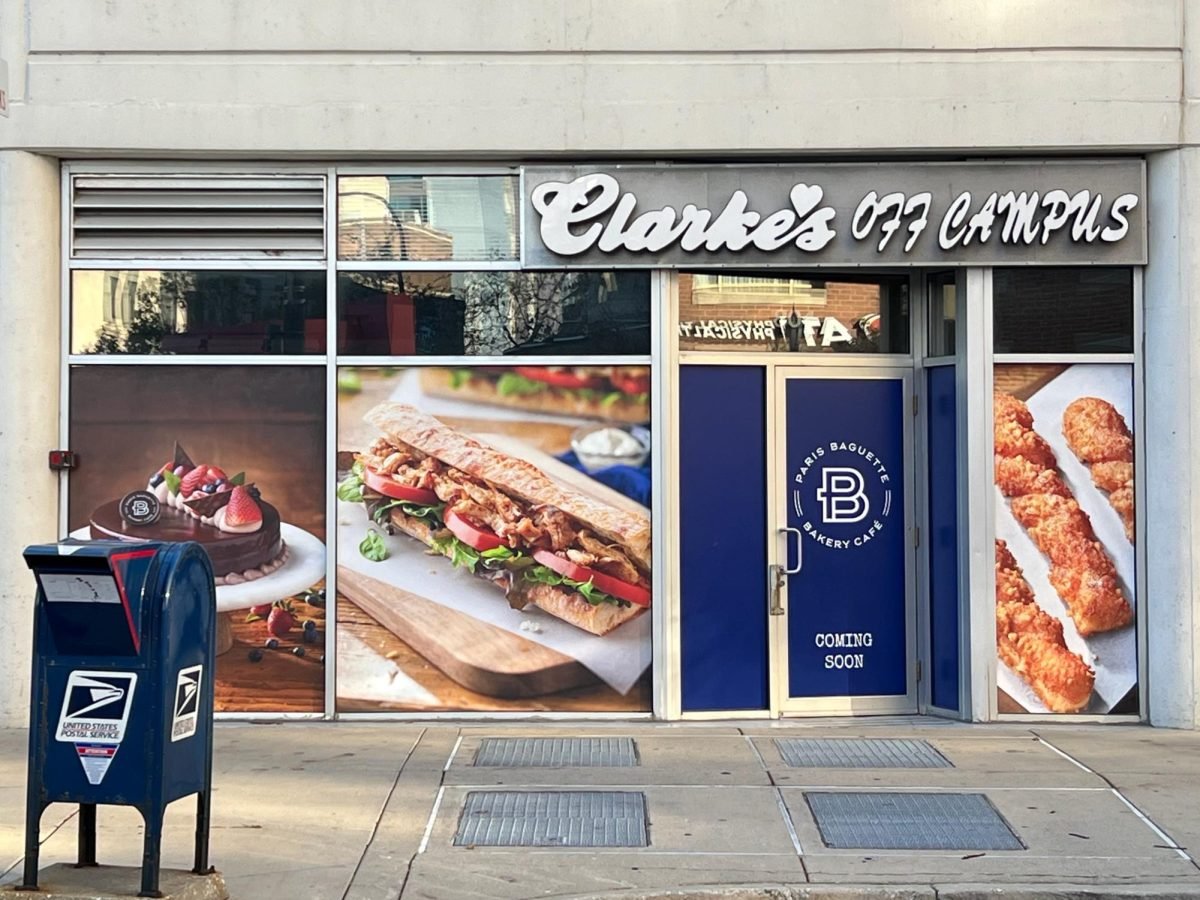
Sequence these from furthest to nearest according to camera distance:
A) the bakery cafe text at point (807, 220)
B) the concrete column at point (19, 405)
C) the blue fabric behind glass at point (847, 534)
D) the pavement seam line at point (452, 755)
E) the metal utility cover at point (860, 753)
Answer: the blue fabric behind glass at point (847, 534)
the bakery cafe text at point (807, 220)
the concrete column at point (19, 405)
the metal utility cover at point (860, 753)
the pavement seam line at point (452, 755)

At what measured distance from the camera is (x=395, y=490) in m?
9.38

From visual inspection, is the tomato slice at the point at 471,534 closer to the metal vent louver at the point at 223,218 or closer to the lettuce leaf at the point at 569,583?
the lettuce leaf at the point at 569,583

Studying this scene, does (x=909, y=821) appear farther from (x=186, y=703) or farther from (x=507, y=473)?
(x=507, y=473)

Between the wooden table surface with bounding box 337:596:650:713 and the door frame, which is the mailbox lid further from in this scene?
the door frame

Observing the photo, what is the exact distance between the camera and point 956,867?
20.1 ft

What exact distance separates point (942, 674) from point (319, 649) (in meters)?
4.10

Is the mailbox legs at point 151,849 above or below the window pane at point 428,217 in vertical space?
below

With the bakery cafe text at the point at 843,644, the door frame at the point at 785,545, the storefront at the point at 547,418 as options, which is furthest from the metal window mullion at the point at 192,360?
the bakery cafe text at the point at 843,644

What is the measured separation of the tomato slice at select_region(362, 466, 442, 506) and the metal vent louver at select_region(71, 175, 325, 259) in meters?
1.48

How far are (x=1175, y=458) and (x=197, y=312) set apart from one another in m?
6.35

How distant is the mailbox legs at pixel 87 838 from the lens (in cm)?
562

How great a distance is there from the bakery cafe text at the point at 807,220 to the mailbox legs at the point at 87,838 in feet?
15.9

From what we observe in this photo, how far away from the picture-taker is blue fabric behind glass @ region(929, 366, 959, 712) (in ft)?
31.4

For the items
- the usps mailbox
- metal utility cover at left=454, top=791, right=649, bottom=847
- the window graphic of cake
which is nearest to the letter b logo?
metal utility cover at left=454, top=791, right=649, bottom=847
